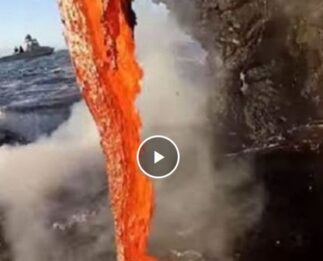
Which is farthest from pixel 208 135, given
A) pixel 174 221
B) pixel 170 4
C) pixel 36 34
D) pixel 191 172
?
pixel 36 34

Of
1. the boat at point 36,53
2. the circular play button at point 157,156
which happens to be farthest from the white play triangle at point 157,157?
the boat at point 36,53

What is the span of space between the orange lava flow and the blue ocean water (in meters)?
0.04

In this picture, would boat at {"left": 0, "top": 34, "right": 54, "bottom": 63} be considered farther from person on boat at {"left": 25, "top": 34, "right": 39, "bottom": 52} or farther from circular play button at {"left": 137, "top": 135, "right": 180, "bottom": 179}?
circular play button at {"left": 137, "top": 135, "right": 180, "bottom": 179}

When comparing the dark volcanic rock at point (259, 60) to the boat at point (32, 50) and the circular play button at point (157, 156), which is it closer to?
the circular play button at point (157, 156)

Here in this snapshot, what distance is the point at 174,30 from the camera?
5.04ft

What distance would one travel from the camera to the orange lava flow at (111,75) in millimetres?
1420

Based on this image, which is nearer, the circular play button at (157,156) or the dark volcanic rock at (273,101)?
the circular play button at (157,156)

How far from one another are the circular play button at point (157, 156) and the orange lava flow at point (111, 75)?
0.11ft

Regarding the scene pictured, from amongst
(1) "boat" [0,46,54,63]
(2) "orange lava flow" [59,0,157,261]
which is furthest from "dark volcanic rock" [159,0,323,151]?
(1) "boat" [0,46,54,63]

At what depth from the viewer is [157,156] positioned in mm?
1396

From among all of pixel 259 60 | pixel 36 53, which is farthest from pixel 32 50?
pixel 259 60

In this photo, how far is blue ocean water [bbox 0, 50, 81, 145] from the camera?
1.45 meters

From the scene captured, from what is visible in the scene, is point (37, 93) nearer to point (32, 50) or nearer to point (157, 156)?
point (32, 50)

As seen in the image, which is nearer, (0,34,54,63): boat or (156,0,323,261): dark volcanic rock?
(0,34,54,63): boat
